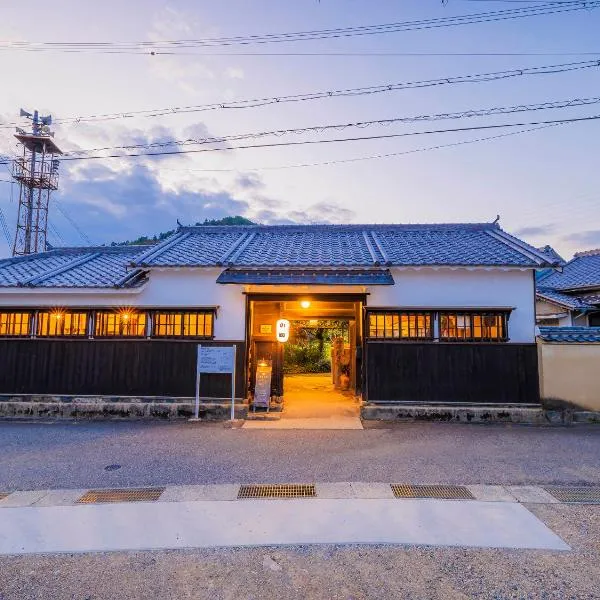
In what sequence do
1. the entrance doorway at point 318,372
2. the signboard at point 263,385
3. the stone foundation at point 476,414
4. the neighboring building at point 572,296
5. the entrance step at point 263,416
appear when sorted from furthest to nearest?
the neighboring building at point 572,296 < the entrance doorway at point 318,372 < the signboard at point 263,385 < the entrance step at point 263,416 < the stone foundation at point 476,414

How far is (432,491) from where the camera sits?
5.99 meters

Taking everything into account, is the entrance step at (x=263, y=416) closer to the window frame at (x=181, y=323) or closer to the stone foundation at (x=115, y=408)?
the stone foundation at (x=115, y=408)

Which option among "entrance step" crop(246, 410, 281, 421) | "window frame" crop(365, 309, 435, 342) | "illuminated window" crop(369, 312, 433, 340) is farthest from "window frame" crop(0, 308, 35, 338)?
"illuminated window" crop(369, 312, 433, 340)

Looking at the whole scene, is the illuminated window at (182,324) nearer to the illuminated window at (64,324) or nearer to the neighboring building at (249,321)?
the neighboring building at (249,321)

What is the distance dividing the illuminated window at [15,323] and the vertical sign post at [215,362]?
526 centimetres

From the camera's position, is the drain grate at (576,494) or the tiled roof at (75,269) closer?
the drain grate at (576,494)

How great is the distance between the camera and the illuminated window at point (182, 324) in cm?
1149

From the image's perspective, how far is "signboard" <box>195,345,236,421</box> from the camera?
10.8 meters

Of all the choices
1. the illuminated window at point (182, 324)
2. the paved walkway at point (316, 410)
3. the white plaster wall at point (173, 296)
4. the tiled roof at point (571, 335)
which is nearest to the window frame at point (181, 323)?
the illuminated window at point (182, 324)

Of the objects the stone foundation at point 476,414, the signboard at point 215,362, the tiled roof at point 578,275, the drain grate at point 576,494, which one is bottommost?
the drain grate at point 576,494

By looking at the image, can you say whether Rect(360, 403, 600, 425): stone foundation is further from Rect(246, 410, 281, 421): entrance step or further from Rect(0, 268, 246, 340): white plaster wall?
Rect(0, 268, 246, 340): white plaster wall

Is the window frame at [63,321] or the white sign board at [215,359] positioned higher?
the window frame at [63,321]

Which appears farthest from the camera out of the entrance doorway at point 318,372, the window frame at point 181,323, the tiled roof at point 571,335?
the entrance doorway at point 318,372

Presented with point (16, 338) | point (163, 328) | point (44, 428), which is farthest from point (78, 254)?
point (44, 428)
